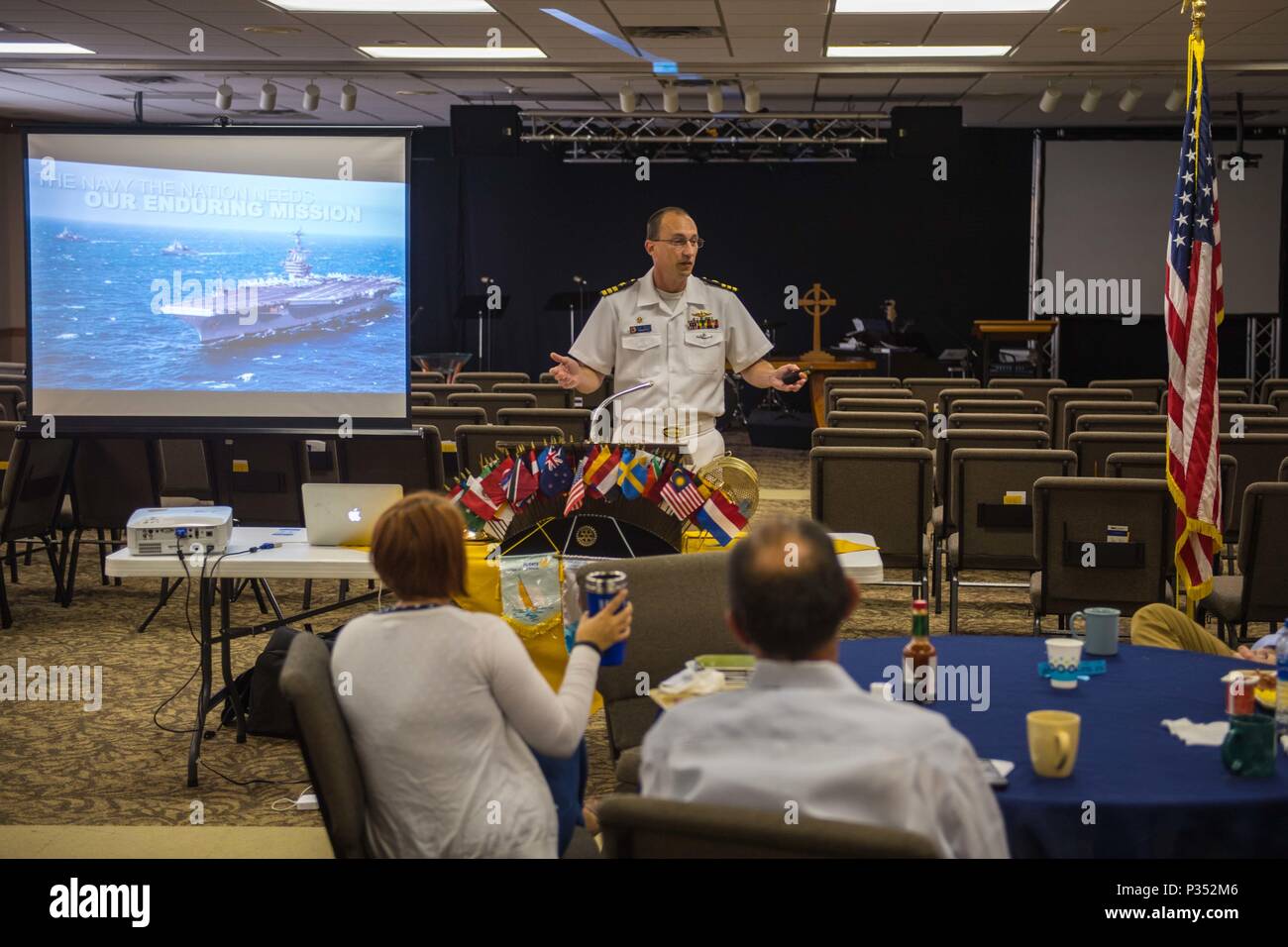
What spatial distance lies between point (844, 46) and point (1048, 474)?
685 cm

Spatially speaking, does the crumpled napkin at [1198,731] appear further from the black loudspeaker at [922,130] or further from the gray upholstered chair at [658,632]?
the black loudspeaker at [922,130]

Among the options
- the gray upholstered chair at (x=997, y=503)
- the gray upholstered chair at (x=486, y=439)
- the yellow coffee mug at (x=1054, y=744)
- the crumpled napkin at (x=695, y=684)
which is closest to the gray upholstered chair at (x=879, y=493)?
the gray upholstered chair at (x=997, y=503)

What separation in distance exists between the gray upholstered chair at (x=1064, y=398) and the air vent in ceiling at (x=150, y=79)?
30.4 feet

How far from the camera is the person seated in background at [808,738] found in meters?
1.90

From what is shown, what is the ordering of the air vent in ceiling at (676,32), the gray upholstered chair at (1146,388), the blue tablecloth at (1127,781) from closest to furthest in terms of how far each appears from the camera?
the blue tablecloth at (1127,781), the gray upholstered chair at (1146,388), the air vent in ceiling at (676,32)

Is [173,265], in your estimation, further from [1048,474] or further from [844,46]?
[844,46]

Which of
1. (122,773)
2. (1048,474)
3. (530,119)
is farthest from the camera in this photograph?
(530,119)

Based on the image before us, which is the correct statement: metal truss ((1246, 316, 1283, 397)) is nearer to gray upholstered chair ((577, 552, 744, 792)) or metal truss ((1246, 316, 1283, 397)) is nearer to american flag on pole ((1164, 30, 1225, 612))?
american flag on pole ((1164, 30, 1225, 612))

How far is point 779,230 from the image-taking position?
18.7 m

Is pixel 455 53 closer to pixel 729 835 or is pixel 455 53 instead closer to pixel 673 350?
pixel 673 350

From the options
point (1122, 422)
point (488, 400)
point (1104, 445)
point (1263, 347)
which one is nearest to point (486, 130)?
point (488, 400)

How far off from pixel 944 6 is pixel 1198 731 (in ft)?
28.2

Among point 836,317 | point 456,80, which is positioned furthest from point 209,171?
point 836,317
